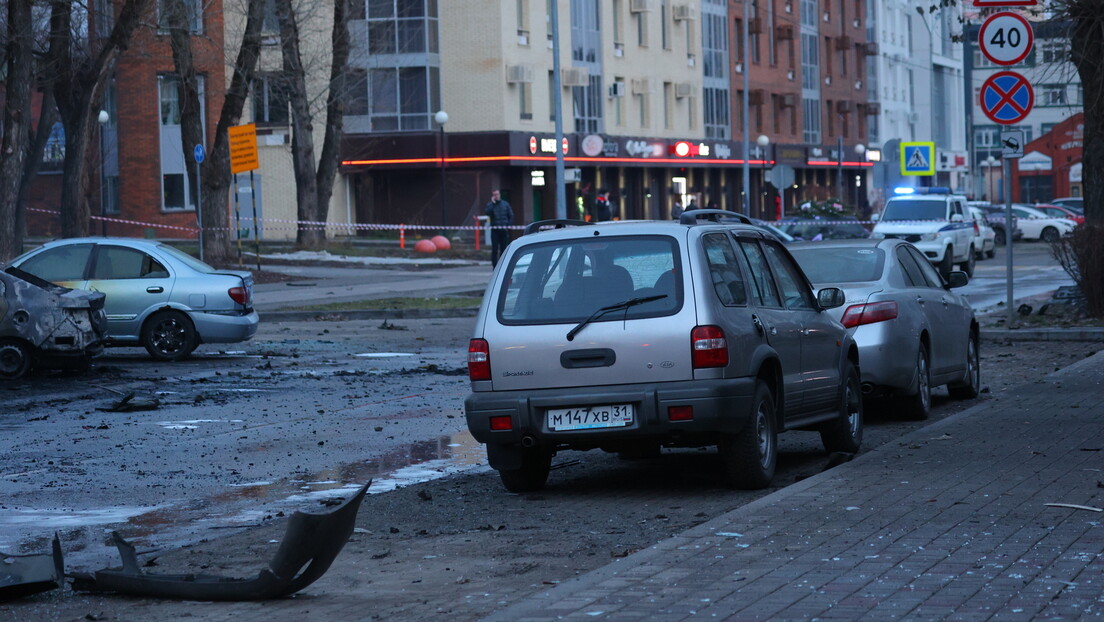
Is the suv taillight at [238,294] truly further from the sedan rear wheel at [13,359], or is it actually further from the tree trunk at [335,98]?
the tree trunk at [335,98]

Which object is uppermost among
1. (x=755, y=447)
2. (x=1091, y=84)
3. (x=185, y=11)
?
(x=185, y=11)

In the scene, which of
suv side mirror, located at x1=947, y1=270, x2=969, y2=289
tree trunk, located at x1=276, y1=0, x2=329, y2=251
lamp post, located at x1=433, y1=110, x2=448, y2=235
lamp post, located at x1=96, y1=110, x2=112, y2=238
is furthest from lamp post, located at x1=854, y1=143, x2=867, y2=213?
suv side mirror, located at x1=947, y1=270, x2=969, y2=289

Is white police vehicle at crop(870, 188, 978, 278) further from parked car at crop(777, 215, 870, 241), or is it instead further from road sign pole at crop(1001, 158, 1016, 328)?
road sign pole at crop(1001, 158, 1016, 328)

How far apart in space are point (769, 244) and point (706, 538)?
3.64 metres

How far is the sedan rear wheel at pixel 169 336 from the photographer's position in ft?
64.5

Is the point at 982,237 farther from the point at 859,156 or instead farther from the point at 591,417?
the point at 859,156

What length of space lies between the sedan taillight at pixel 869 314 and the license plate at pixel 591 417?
3.84 m

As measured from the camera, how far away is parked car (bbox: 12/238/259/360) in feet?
64.6

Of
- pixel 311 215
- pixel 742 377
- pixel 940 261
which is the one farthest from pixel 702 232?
pixel 311 215

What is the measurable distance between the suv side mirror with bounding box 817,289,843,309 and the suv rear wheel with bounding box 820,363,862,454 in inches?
20.6

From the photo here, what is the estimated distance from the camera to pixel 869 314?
1235 cm

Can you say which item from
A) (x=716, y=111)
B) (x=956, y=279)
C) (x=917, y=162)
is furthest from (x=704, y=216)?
(x=716, y=111)

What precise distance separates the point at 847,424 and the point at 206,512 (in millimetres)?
4155

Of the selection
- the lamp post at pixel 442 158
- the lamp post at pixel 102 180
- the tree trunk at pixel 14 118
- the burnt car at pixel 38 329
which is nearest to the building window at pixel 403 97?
the lamp post at pixel 442 158
